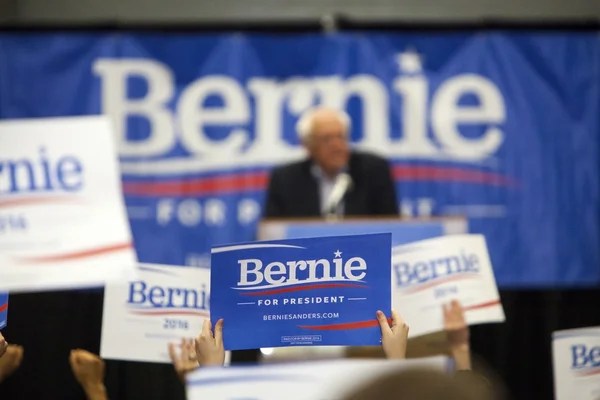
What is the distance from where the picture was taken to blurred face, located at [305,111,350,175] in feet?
16.7

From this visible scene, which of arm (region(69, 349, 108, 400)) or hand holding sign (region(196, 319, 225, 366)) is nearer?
hand holding sign (region(196, 319, 225, 366))

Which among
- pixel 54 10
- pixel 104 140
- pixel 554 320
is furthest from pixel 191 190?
pixel 104 140

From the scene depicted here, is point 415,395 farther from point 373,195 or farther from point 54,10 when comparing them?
point 54,10

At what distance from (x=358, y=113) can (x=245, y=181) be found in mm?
775

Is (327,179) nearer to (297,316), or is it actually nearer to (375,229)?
(375,229)

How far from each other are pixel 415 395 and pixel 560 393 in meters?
1.73

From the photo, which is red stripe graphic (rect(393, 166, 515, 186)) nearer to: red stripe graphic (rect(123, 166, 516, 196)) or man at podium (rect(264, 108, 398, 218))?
red stripe graphic (rect(123, 166, 516, 196))

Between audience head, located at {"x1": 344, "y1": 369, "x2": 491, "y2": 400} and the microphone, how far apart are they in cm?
328

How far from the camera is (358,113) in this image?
5.82 m

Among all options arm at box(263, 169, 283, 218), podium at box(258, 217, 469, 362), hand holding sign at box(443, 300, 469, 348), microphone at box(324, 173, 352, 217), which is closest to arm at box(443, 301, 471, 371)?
hand holding sign at box(443, 300, 469, 348)

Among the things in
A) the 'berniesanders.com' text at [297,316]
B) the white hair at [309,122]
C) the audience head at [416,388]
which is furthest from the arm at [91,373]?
the white hair at [309,122]

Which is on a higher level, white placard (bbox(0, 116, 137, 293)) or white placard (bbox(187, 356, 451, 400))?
white placard (bbox(0, 116, 137, 293))

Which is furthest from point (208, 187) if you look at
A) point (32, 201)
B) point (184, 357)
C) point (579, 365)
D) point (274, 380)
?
point (274, 380)

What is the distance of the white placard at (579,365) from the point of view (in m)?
2.84
